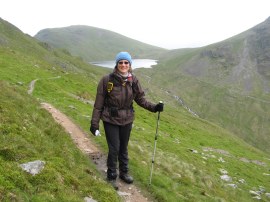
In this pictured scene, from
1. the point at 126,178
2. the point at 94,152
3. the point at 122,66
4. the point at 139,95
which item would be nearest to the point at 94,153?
the point at 94,152

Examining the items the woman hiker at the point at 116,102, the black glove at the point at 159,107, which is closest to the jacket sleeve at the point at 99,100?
the woman hiker at the point at 116,102

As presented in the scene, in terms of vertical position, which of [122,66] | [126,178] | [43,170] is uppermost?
[122,66]

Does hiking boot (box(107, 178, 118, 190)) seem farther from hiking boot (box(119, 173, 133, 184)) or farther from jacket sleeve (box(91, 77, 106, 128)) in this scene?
jacket sleeve (box(91, 77, 106, 128))

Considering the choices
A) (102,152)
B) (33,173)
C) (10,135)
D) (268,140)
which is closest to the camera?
(33,173)

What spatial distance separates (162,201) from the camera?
12.8m

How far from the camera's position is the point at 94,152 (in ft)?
53.5

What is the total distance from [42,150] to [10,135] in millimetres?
1259

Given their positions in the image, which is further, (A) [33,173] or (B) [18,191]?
(A) [33,173]

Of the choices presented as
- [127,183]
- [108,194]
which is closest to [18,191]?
[108,194]

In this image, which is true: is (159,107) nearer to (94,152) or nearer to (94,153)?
(94,153)

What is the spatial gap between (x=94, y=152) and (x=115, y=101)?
6.13 metres

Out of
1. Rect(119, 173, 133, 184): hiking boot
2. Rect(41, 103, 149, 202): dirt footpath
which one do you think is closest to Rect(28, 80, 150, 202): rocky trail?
Rect(41, 103, 149, 202): dirt footpath

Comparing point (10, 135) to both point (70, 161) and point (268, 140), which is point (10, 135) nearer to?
point (70, 161)

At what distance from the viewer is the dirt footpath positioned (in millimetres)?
12258
